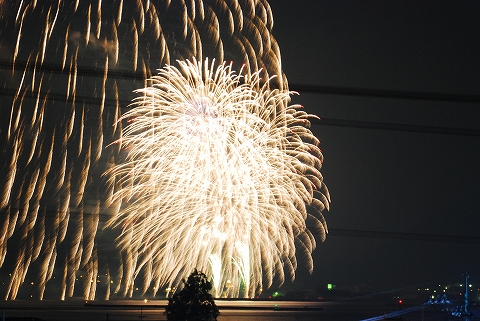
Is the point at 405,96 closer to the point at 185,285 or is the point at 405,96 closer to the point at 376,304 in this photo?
the point at 185,285

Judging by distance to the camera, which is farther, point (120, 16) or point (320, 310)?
point (320, 310)

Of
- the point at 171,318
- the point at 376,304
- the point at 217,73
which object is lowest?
the point at 171,318

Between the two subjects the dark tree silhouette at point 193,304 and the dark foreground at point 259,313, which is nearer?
the dark tree silhouette at point 193,304

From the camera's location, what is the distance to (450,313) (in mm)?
16031

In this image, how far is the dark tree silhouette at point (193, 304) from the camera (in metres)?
10.3

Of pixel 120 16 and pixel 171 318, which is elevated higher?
pixel 120 16

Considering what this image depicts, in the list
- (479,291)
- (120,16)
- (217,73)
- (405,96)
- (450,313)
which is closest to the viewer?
(405,96)

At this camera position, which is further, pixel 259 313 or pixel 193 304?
pixel 259 313

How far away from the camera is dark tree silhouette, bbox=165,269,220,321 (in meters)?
10.3

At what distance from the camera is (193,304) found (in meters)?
10.3

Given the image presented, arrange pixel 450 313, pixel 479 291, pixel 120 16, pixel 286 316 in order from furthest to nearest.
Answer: pixel 286 316 → pixel 450 313 → pixel 479 291 → pixel 120 16

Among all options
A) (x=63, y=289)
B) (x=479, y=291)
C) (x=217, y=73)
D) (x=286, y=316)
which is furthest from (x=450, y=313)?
(x=63, y=289)

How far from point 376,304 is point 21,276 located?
1440 centimetres

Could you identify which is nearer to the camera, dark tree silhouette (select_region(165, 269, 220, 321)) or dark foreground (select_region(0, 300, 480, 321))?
dark tree silhouette (select_region(165, 269, 220, 321))
